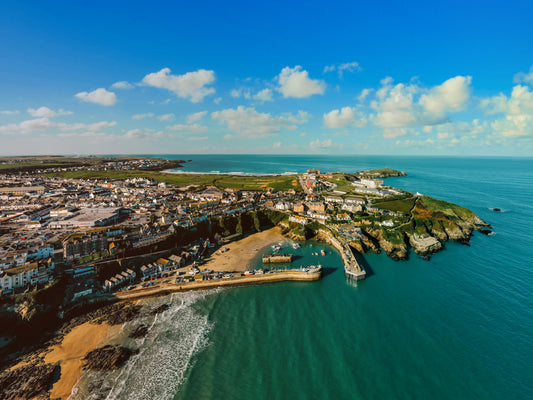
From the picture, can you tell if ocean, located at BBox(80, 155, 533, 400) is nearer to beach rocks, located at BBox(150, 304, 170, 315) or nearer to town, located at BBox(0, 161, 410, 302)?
beach rocks, located at BBox(150, 304, 170, 315)

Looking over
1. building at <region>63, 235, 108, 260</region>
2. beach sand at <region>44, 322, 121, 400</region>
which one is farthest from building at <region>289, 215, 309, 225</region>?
beach sand at <region>44, 322, 121, 400</region>

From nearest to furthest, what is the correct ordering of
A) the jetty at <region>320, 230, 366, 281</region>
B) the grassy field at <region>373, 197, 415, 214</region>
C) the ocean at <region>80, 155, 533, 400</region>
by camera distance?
the ocean at <region>80, 155, 533, 400</region> → the jetty at <region>320, 230, 366, 281</region> → the grassy field at <region>373, 197, 415, 214</region>

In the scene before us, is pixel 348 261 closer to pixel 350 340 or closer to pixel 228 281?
pixel 350 340

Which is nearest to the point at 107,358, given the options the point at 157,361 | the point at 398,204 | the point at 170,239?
the point at 157,361

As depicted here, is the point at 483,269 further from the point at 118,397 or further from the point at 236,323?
the point at 118,397

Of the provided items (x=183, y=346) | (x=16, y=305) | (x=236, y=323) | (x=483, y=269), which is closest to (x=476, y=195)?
(x=483, y=269)
